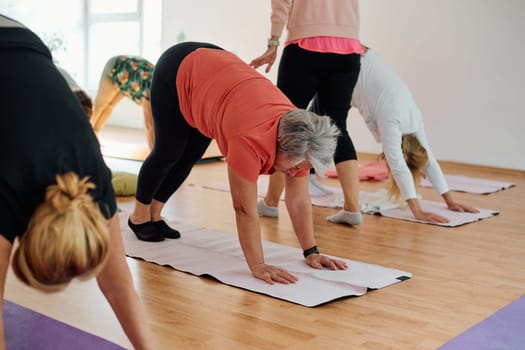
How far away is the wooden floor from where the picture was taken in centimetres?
200

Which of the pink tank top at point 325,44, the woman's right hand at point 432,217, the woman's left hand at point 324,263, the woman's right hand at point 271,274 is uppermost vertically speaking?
the pink tank top at point 325,44

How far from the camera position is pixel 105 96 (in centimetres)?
522

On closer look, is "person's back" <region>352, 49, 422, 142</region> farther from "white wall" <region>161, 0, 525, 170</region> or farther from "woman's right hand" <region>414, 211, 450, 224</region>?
"white wall" <region>161, 0, 525, 170</region>

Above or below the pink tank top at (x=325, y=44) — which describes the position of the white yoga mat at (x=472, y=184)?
below

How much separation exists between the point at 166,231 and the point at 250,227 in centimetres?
79

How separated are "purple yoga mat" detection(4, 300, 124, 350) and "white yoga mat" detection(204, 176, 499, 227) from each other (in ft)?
7.03

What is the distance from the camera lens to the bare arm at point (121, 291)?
1.41 m

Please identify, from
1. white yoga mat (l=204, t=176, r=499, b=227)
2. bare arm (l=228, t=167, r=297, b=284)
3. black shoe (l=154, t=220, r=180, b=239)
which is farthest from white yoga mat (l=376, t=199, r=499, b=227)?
bare arm (l=228, t=167, r=297, b=284)

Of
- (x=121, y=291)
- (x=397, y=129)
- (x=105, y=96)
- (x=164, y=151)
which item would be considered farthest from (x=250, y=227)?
(x=105, y=96)

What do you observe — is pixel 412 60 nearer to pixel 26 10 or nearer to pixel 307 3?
pixel 307 3

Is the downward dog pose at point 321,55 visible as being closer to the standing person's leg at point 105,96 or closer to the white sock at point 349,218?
the white sock at point 349,218

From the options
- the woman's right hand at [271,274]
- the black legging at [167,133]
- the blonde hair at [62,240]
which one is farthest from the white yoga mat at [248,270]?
the blonde hair at [62,240]

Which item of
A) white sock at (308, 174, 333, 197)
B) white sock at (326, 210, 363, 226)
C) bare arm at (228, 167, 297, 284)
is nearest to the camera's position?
bare arm at (228, 167, 297, 284)

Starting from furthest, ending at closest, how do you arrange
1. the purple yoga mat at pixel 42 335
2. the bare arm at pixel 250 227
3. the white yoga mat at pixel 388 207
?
1. the white yoga mat at pixel 388 207
2. the bare arm at pixel 250 227
3. the purple yoga mat at pixel 42 335
